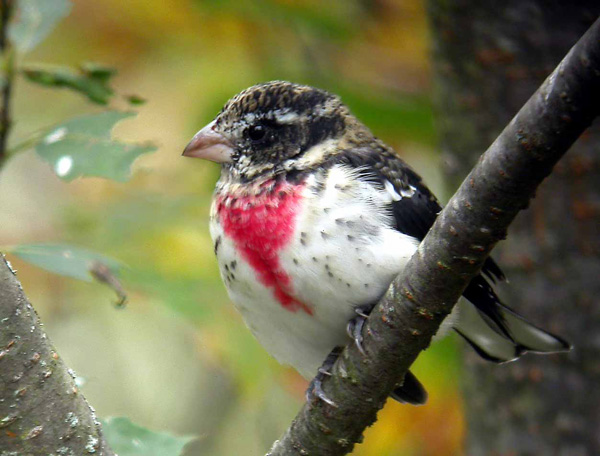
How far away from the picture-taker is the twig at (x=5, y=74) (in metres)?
2.29

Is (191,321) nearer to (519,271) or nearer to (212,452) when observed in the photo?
(519,271)

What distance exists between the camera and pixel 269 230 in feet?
8.03

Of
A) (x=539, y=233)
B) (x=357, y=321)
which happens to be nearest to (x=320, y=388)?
(x=357, y=321)

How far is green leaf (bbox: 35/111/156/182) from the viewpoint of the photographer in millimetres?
2100

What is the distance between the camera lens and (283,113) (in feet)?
9.22

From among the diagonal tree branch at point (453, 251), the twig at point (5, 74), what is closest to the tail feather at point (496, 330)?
the diagonal tree branch at point (453, 251)

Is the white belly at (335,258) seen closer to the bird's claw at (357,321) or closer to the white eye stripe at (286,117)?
the bird's claw at (357,321)

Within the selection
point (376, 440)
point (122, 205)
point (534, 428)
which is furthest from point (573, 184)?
point (122, 205)

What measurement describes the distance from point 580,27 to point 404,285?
1914 millimetres

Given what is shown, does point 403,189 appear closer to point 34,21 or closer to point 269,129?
point 269,129

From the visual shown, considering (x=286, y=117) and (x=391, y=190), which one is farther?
(x=286, y=117)

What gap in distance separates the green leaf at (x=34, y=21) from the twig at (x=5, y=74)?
0.03 metres

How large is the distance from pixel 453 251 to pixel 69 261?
91cm

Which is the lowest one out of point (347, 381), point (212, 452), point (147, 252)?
point (212, 452)
